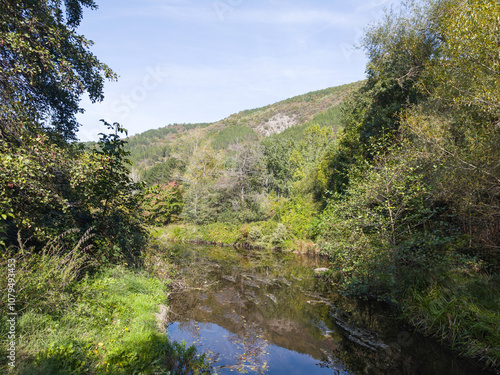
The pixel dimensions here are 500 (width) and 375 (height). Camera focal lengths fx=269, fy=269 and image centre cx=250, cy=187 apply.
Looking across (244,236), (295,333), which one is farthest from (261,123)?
(295,333)

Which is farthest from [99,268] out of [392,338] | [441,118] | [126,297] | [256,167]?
[256,167]

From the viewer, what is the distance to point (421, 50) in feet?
48.0

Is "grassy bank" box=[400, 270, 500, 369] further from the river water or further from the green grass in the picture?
the green grass

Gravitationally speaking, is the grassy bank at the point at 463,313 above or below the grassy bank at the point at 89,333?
below

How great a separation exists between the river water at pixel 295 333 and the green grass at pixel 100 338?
4.34ft

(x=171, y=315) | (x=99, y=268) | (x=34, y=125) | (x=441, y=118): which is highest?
(x=34, y=125)

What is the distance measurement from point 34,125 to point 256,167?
30.1 metres

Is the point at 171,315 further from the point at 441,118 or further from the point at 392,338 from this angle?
the point at 441,118

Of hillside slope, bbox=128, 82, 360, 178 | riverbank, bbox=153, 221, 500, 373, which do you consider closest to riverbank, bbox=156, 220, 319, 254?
riverbank, bbox=153, 221, 500, 373

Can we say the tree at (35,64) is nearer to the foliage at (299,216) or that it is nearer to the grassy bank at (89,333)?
the grassy bank at (89,333)

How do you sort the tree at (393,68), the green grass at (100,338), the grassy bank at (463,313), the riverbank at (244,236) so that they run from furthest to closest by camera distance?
the riverbank at (244,236) → the tree at (393,68) → the grassy bank at (463,313) → the green grass at (100,338)

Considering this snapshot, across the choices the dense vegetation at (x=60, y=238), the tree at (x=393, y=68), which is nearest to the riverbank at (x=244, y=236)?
the tree at (x=393, y=68)

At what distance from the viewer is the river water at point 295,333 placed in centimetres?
611

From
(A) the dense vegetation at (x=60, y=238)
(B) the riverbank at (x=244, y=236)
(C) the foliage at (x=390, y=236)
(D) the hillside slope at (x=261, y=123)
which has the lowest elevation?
(B) the riverbank at (x=244, y=236)
